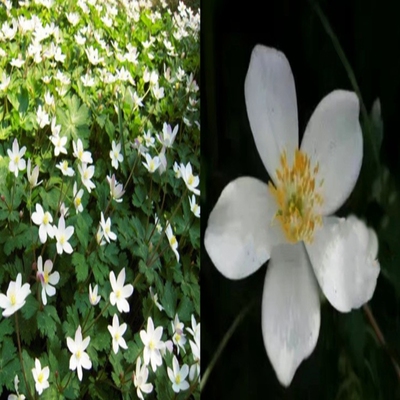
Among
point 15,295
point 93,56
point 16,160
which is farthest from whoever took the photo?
point 93,56

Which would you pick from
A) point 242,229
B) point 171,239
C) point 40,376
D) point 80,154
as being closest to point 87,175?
point 80,154

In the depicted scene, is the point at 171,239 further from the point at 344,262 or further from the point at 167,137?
the point at 344,262

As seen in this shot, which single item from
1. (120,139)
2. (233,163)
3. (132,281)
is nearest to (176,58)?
(120,139)

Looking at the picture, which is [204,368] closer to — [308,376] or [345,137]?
[308,376]

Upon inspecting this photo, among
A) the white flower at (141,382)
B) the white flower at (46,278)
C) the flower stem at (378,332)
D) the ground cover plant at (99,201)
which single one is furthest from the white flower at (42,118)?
the flower stem at (378,332)

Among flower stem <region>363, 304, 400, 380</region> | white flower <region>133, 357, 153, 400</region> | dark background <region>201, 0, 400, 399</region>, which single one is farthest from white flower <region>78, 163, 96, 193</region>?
flower stem <region>363, 304, 400, 380</region>

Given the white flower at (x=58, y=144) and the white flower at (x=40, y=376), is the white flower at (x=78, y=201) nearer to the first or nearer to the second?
the white flower at (x=58, y=144)
